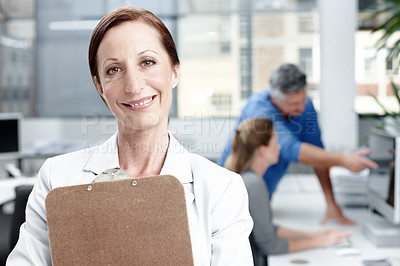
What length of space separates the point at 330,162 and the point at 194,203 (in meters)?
1.62

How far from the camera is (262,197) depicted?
5.88 feet

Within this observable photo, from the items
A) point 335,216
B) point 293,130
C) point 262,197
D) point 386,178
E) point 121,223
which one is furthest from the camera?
point 293,130

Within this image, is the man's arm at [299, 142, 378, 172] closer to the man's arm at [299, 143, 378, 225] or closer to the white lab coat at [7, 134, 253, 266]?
the man's arm at [299, 143, 378, 225]

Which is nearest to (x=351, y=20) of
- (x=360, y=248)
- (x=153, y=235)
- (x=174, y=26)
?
(x=174, y=26)

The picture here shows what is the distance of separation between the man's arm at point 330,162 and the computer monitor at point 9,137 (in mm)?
2402

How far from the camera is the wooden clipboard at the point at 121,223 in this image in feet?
2.60

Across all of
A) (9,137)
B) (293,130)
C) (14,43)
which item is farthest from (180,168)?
(14,43)

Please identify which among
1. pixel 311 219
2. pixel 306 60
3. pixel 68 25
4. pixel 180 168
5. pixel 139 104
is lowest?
pixel 311 219

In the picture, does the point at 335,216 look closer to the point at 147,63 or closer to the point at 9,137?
the point at 147,63

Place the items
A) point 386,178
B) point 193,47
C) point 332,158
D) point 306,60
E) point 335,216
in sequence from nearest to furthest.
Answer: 1. point 386,178
2. point 335,216
3. point 332,158
4. point 306,60
5. point 193,47

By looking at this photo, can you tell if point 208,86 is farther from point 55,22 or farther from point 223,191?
point 223,191

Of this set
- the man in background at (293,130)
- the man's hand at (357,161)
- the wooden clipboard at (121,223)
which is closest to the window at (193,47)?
the man in background at (293,130)

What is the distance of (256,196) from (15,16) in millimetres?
3647

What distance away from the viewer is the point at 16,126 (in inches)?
149
